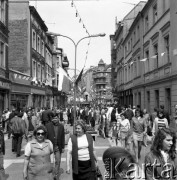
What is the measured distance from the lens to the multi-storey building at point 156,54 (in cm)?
1753

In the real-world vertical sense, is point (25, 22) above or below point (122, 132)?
above

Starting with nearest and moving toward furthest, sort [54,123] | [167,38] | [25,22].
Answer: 1. [54,123]
2. [167,38]
3. [25,22]

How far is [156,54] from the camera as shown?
21891 mm

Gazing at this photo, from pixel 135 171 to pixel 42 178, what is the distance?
2761mm

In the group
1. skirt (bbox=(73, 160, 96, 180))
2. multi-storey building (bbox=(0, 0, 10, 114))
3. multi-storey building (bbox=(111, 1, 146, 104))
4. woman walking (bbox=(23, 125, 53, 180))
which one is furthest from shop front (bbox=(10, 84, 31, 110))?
skirt (bbox=(73, 160, 96, 180))

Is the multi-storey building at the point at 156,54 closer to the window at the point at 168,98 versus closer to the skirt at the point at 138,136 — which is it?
the window at the point at 168,98

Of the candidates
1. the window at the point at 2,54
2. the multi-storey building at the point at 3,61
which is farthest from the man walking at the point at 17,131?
the window at the point at 2,54

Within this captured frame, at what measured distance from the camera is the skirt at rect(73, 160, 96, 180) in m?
4.95

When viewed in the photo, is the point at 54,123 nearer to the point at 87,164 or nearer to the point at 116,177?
the point at 87,164

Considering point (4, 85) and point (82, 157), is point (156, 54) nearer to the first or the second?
point (4, 85)

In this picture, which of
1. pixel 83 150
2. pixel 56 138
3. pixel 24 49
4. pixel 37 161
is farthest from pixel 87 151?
pixel 24 49

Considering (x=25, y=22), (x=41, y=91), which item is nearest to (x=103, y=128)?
(x=25, y=22)

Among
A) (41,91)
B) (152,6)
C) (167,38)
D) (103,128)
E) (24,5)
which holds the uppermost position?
(24,5)

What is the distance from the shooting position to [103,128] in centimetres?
1636
